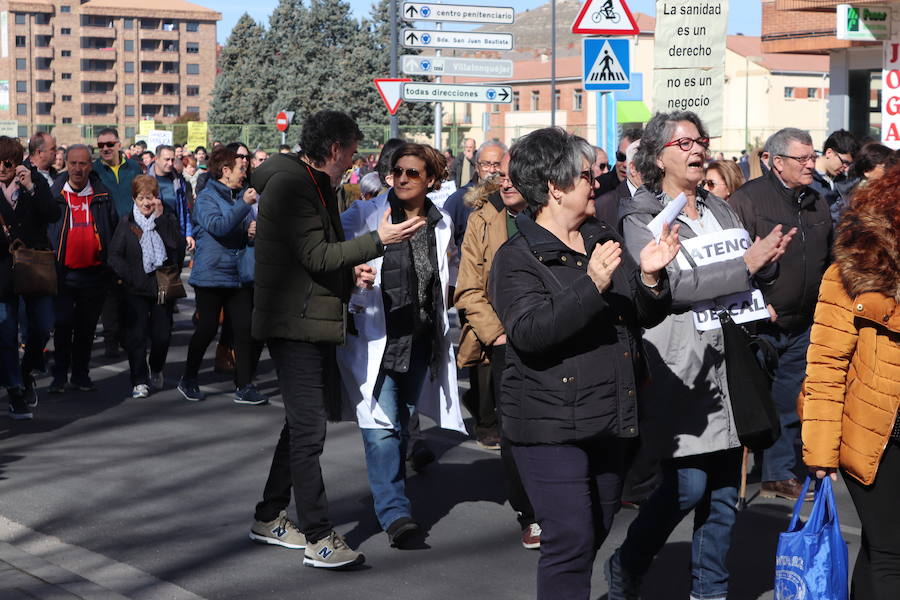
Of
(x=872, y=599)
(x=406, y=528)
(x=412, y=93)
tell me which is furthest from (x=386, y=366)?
(x=412, y=93)

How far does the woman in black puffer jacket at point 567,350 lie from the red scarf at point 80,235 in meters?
6.67

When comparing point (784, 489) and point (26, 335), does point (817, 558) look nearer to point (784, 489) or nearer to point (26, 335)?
point (784, 489)

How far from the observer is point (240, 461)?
807cm

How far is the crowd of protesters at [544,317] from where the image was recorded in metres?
4.05

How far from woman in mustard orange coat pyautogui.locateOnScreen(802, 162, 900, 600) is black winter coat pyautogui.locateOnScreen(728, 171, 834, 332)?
3.14 m

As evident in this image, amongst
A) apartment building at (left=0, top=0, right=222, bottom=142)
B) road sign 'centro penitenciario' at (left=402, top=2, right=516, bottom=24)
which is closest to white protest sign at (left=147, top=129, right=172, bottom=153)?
road sign 'centro penitenciario' at (left=402, top=2, right=516, bottom=24)

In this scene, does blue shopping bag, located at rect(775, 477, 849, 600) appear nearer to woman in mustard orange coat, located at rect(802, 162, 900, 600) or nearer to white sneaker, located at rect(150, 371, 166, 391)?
woman in mustard orange coat, located at rect(802, 162, 900, 600)

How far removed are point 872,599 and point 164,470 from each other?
189 inches

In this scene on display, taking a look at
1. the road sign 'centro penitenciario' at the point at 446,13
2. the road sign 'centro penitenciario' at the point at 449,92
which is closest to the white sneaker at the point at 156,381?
the road sign 'centro penitenciario' at the point at 449,92

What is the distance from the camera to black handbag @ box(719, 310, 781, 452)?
4.66 meters

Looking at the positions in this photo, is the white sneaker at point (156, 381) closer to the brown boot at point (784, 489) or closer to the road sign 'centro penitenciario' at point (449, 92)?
the brown boot at point (784, 489)

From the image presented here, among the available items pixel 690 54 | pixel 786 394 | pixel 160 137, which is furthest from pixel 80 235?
pixel 160 137

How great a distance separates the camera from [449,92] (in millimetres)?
18469

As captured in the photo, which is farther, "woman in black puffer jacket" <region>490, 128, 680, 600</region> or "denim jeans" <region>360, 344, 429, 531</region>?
Answer: "denim jeans" <region>360, 344, 429, 531</region>
